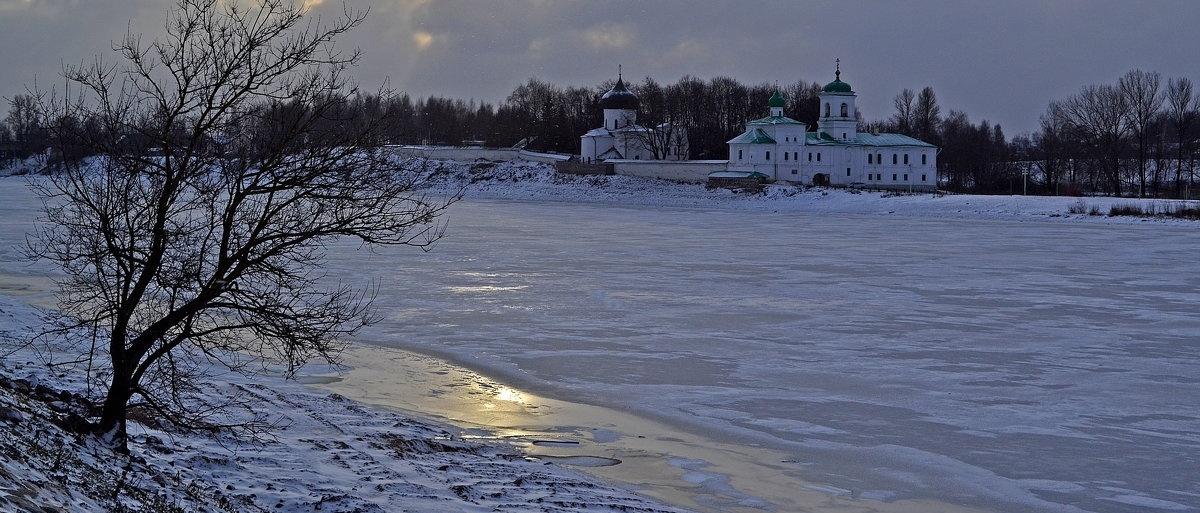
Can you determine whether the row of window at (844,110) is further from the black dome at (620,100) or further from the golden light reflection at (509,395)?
the golden light reflection at (509,395)

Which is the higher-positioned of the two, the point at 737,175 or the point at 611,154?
the point at 611,154

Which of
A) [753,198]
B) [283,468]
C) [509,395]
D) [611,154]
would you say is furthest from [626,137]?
[283,468]

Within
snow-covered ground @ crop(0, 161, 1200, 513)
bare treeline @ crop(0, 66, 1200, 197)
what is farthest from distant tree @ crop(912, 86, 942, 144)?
snow-covered ground @ crop(0, 161, 1200, 513)

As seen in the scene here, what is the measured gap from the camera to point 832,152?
85000mm

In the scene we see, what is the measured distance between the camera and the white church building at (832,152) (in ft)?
270

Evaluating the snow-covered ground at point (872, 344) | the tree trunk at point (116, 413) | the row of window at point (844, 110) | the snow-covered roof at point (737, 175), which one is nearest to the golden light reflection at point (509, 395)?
the snow-covered ground at point (872, 344)

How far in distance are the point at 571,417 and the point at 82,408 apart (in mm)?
4819

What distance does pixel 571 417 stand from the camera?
467 inches

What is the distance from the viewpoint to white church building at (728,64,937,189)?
3238 inches

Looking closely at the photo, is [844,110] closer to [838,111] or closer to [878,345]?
[838,111]

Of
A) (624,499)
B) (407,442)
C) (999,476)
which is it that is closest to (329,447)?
(407,442)

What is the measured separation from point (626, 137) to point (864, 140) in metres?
21.3

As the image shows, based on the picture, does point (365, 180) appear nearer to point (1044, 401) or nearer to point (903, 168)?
point (1044, 401)

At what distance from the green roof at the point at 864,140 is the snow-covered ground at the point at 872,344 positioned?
48.1 m
